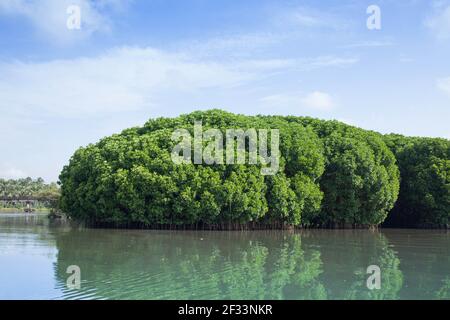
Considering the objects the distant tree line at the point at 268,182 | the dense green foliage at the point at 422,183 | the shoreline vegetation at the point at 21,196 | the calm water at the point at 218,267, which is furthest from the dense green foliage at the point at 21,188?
the calm water at the point at 218,267

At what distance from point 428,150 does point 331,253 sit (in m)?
28.5

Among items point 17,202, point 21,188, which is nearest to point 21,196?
point 17,202

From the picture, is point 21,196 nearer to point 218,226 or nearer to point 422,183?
point 218,226

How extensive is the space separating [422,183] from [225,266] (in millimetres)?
33127

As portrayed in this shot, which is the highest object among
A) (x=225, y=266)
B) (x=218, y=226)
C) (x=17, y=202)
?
(x=17, y=202)

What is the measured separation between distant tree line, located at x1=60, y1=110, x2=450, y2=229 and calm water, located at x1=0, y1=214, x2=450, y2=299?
6.30 metres

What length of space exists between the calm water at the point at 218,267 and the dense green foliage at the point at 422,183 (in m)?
15.2

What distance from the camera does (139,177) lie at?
39781 mm


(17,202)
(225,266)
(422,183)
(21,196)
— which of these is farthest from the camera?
(17,202)

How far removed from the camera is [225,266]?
69.3 feet

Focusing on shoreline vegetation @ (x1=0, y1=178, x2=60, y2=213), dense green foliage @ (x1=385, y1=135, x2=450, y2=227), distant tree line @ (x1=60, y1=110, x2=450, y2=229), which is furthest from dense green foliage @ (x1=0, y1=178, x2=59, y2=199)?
dense green foliage @ (x1=385, y1=135, x2=450, y2=227)

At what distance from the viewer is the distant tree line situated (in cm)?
3950
